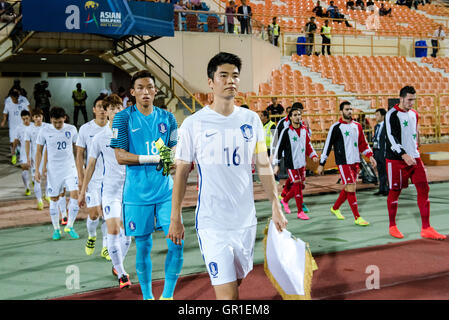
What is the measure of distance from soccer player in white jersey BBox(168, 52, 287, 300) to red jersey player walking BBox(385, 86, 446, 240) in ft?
14.9

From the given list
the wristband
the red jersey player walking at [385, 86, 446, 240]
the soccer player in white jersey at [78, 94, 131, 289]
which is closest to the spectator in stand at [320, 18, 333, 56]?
the red jersey player walking at [385, 86, 446, 240]

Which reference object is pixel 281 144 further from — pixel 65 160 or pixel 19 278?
pixel 19 278

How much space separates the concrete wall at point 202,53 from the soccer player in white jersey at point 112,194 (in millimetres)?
14761

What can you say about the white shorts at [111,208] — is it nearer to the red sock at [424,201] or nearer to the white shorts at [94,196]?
the white shorts at [94,196]

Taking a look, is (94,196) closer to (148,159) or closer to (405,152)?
(148,159)

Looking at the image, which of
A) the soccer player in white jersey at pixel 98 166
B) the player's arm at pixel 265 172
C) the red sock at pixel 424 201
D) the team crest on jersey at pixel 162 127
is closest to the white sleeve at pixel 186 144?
the player's arm at pixel 265 172

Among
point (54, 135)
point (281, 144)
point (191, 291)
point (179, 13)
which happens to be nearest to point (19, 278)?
point (191, 291)

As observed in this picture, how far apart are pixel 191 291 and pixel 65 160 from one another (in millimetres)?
4103

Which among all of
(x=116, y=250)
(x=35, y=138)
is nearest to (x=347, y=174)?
(x=116, y=250)

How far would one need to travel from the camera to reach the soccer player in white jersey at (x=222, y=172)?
3.37m

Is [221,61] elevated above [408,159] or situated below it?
above

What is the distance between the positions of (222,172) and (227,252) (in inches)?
21.4

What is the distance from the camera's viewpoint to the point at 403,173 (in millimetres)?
7492
